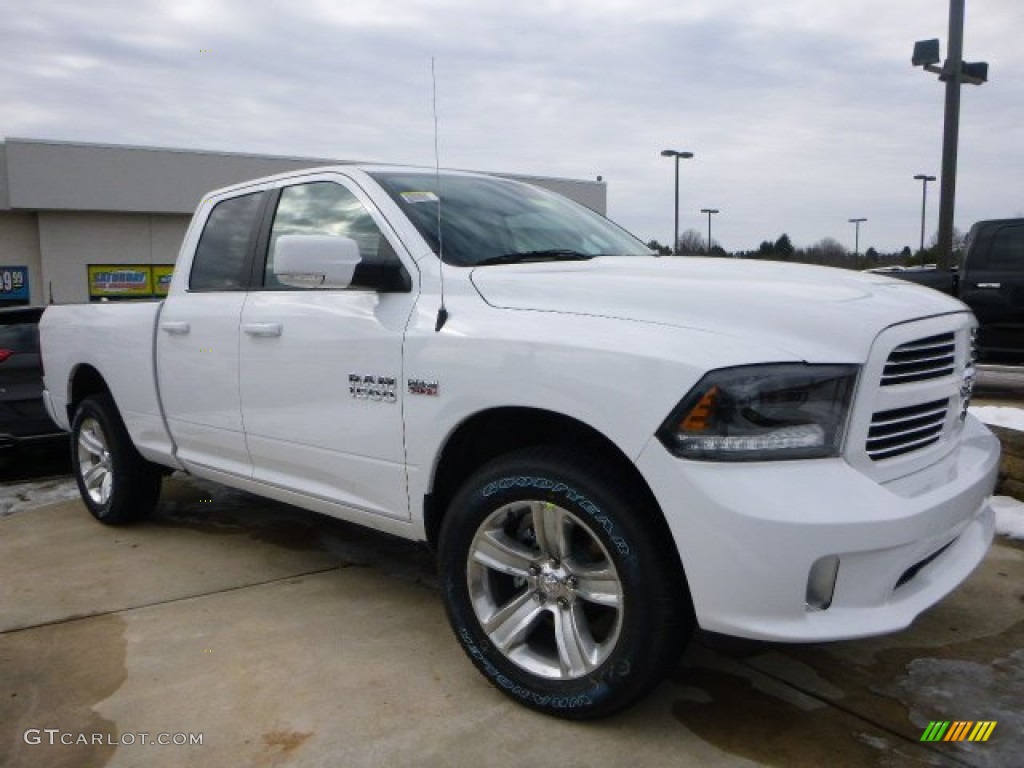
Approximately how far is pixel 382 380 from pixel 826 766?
1.92 metres

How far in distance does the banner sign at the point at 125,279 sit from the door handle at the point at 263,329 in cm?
2056

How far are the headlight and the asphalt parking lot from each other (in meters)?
0.96

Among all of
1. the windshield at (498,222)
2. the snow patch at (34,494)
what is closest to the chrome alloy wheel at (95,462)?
the snow patch at (34,494)

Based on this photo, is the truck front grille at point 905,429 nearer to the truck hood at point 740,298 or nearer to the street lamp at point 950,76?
the truck hood at point 740,298

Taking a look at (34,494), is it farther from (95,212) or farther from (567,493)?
(95,212)

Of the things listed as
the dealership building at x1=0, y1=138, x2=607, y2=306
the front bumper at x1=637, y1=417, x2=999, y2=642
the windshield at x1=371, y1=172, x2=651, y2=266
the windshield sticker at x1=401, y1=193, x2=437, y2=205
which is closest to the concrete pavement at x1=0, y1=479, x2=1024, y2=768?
the front bumper at x1=637, y1=417, x2=999, y2=642

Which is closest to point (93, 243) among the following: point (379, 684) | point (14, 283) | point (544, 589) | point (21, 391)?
point (14, 283)

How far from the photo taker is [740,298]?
2631mm

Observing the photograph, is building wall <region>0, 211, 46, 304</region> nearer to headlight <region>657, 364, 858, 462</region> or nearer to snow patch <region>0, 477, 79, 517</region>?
snow patch <region>0, 477, 79, 517</region>

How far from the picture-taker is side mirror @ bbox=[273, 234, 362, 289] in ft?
10.5

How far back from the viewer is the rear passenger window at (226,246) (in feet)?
14.1

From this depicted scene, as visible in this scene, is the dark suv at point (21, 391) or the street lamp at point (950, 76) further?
the street lamp at point (950, 76)

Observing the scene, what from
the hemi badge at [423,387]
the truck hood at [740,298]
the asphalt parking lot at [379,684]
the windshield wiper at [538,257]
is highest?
the windshield wiper at [538,257]

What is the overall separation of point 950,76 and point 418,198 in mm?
11332
